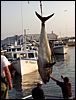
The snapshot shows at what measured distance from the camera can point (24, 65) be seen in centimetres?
2989

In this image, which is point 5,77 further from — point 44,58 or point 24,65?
point 24,65

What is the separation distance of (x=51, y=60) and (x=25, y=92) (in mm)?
13049

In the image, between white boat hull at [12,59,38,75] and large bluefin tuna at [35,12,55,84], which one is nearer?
large bluefin tuna at [35,12,55,84]

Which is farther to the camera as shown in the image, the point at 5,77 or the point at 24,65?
the point at 24,65

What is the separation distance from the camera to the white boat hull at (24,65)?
29.6 m

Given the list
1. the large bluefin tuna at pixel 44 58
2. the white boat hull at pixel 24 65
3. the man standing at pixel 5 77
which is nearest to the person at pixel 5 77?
the man standing at pixel 5 77

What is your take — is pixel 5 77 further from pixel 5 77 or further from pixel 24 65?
pixel 24 65

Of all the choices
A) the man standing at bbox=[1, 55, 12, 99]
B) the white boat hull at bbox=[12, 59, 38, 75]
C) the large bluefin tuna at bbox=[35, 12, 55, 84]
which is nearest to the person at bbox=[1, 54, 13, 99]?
the man standing at bbox=[1, 55, 12, 99]

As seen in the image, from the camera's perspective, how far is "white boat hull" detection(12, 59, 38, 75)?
1165 inches

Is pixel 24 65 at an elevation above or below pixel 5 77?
below

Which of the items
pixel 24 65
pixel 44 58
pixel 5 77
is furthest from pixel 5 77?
pixel 24 65

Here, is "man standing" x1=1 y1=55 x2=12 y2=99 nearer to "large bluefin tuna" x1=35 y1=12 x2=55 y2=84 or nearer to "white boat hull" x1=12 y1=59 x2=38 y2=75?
"large bluefin tuna" x1=35 y1=12 x2=55 y2=84

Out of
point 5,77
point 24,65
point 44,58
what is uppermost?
point 44,58

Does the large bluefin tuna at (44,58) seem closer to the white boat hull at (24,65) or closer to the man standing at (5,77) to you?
the man standing at (5,77)
